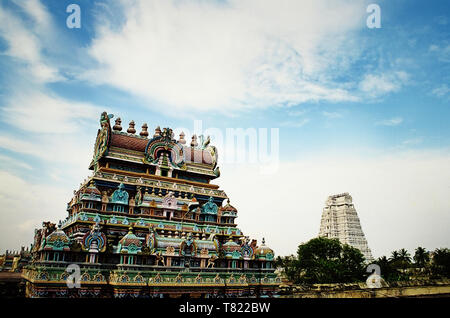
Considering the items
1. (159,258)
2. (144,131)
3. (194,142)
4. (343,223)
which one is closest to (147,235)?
(159,258)

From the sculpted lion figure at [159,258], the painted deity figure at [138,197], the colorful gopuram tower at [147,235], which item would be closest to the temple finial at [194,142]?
the colorful gopuram tower at [147,235]

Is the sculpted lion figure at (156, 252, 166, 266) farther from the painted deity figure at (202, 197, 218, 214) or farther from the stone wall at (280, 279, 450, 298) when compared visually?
the stone wall at (280, 279, 450, 298)

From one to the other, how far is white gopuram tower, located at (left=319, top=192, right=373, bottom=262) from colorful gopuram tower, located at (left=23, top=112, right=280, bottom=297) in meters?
57.7

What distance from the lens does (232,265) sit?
27.9 meters

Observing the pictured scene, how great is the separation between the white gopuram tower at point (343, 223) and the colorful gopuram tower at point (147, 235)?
189 ft

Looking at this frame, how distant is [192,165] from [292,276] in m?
35.8

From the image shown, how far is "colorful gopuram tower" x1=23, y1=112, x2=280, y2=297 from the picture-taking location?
22398 mm

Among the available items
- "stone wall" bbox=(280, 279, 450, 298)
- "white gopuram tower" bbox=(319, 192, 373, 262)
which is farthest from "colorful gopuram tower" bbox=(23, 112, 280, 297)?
"white gopuram tower" bbox=(319, 192, 373, 262)

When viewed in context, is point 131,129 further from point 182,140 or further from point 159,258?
point 159,258

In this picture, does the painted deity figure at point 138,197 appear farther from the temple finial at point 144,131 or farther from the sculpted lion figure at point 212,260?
the temple finial at point 144,131

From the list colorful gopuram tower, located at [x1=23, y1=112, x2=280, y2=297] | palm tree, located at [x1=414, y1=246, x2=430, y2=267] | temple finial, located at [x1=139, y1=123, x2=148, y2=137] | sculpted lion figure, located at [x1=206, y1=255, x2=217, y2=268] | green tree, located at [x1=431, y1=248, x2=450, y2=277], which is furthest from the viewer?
palm tree, located at [x1=414, y1=246, x2=430, y2=267]

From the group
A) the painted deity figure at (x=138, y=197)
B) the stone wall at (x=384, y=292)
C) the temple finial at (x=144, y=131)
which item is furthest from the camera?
the temple finial at (x=144, y=131)

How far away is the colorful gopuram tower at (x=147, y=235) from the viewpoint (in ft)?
73.5
